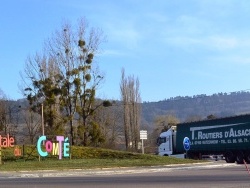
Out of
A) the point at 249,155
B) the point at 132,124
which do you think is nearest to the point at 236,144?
the point at 249,155

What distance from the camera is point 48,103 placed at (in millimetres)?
50781

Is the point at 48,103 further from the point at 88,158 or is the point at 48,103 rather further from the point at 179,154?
the point at 179,154

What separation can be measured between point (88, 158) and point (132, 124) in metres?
25.5

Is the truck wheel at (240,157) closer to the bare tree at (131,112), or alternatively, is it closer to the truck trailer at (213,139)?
the truck trailer at (213,139)

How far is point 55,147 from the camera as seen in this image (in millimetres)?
41469

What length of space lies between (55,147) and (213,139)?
14810 mm

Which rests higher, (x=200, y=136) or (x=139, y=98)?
(x=139, y=98)

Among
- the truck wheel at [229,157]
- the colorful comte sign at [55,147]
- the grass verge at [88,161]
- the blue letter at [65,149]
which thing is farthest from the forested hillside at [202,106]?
the colorful comte sign at [55,147]

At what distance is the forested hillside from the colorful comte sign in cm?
9528

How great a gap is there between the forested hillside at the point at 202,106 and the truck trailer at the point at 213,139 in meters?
81.8

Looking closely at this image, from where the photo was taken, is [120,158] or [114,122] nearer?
[120,158]

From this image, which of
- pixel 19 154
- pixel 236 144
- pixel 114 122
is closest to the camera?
pixel 19 154

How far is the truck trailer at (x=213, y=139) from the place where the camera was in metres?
44.2

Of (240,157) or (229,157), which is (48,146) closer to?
(229,157)
